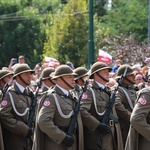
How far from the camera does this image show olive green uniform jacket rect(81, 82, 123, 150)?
42.4 ft

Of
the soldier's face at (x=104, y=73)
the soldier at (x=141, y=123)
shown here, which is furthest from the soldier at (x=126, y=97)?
the soldier at (x=141, y=123)

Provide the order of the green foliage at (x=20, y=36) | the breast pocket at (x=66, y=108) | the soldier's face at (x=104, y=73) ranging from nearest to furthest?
1. the breast pocket at (x=66, y=108)
2. the soldier's face at (x=104, y=73)
3. the green foliage at (x=20, y=36)

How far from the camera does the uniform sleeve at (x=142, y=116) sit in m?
11.2

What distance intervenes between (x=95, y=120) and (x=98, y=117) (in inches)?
12.9

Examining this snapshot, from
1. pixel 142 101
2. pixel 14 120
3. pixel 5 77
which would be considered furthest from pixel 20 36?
pixel 142 101

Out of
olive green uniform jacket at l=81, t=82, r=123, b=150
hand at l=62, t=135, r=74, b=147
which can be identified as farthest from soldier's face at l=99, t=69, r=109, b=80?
hand at l=62, t=135, r=74, b=147

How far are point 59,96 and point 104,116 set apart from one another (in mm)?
1154

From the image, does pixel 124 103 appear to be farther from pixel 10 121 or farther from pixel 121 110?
pixel 10 121

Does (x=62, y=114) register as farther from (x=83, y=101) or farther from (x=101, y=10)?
(x=101, y=10)

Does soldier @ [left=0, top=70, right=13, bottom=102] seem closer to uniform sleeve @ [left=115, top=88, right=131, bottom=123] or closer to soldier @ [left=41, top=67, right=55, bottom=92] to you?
soldier @ [left=41, top=67, right=55, bottom=92]

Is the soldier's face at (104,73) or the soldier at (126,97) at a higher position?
the soldier's face at (104,73)

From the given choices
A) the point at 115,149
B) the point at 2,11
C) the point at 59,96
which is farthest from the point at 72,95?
the point at 2,11

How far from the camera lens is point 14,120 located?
1309cm

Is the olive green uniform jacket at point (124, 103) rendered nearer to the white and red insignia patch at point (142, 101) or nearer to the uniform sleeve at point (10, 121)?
the uniform sleeve at point (10, 121)
